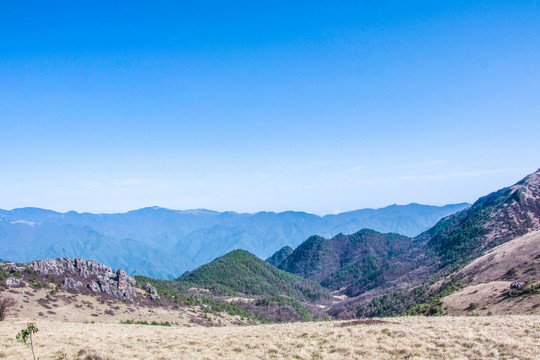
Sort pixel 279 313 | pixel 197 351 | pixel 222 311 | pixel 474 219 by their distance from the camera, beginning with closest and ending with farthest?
pixel 197 351 < pixel 222 311 < pixel 279 313 < pixel 474 219

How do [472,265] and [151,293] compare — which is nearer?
[151,293]

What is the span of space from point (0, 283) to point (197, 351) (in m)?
58.1

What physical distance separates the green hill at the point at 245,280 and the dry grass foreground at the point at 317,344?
116132 mm

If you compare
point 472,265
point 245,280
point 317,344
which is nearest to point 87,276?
point 317,344

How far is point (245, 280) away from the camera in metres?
166

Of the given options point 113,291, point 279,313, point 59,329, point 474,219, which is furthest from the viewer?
point 474,219

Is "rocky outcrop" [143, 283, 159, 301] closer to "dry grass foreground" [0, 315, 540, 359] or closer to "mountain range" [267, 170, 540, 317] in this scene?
"dry grass foreground" [0, 315, 540, 359]

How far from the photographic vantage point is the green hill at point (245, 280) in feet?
510

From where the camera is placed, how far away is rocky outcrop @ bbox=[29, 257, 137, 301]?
68562 mm

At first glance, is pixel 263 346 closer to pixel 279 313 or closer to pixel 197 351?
pixel 197 351

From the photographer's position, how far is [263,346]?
893 inches

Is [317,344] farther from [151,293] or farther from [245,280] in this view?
[245,280]

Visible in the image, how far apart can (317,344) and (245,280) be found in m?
151

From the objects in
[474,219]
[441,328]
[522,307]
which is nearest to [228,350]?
[441,328]
